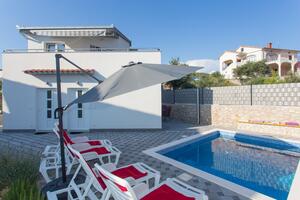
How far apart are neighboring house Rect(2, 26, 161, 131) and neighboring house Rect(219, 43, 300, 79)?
5598 cm

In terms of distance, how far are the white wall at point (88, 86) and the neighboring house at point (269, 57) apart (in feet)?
183

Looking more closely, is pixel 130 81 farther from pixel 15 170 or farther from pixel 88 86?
pixel 88 86

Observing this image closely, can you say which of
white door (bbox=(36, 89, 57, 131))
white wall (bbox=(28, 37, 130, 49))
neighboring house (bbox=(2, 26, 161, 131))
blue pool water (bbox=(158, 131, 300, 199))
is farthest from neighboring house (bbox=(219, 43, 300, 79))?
white door (bbox=(36, 89, 57, 131))

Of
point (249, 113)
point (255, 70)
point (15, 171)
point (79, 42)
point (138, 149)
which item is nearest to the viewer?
point (15, 171)

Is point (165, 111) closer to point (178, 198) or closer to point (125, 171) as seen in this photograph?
point (125, 171)

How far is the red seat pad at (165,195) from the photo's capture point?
379 cm

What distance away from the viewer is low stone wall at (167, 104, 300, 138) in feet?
44.2

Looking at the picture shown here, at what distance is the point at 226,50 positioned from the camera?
76688mm

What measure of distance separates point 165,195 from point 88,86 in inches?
508

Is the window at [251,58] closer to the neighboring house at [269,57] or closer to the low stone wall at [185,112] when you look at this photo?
the neighboring house at [269,57]

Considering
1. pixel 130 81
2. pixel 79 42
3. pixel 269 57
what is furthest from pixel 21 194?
pixel 269 57

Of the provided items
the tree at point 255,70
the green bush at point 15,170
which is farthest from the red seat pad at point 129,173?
the tree at point 255,70

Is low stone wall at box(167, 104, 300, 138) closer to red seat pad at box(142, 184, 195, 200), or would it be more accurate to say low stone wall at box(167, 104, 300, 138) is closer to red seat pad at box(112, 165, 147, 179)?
red seat pad at box(112, 165, 147, 179)

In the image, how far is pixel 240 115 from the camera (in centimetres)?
1644
